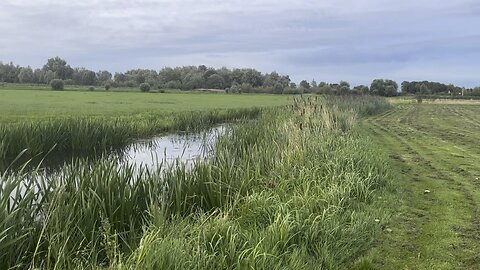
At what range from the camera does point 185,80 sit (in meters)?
108

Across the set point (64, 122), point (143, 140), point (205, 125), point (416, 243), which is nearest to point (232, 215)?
point (416, 243)

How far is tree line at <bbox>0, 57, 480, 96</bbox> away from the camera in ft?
315

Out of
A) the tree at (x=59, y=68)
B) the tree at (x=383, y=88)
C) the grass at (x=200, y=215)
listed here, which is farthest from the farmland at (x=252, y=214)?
the tree at (x=59, y=68)

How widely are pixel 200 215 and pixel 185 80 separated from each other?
103565 mm

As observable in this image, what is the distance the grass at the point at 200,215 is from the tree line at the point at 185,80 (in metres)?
77.9

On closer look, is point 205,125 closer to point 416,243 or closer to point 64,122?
point 64,122

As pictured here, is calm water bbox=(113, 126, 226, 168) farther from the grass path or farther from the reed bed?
the grass path

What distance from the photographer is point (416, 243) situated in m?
5.52

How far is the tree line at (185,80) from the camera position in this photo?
315 ft

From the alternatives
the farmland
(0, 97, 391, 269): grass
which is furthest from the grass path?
(0, 97, 391, 269): grass

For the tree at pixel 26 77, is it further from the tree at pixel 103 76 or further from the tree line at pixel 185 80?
the tree at pixel 103 76

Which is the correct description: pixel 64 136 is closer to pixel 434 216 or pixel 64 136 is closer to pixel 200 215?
pixel 200 215

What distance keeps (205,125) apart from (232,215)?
19.4m

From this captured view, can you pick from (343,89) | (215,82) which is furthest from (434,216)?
(215,82)
